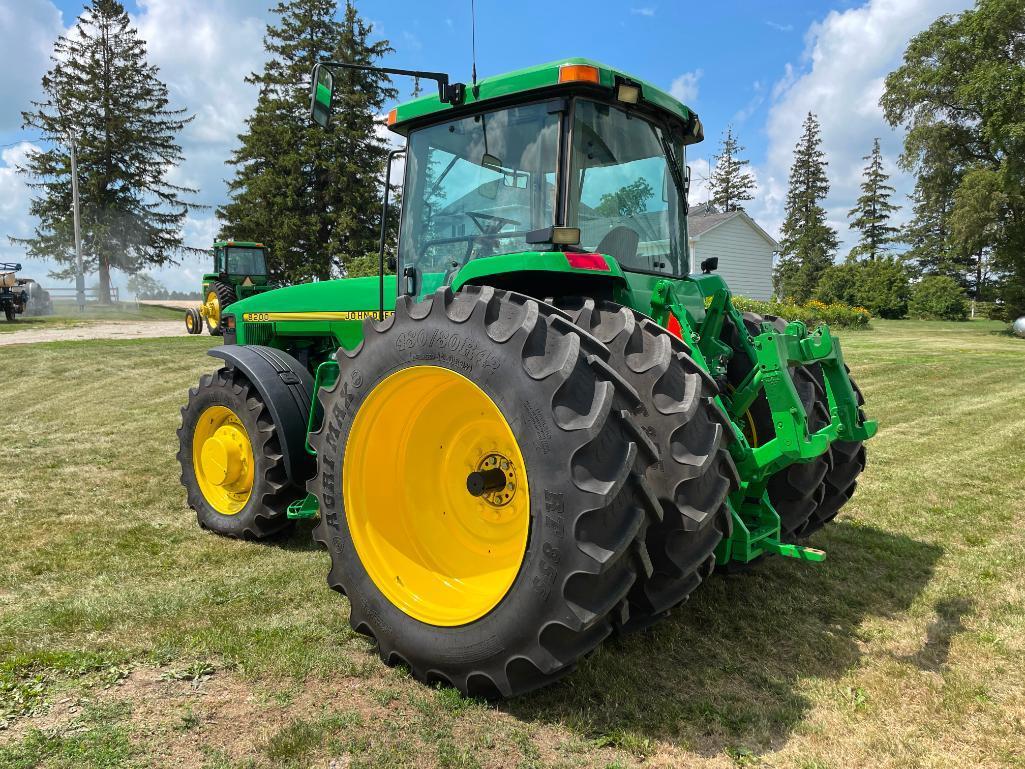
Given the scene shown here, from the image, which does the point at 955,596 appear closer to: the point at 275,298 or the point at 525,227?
the point at 525,227

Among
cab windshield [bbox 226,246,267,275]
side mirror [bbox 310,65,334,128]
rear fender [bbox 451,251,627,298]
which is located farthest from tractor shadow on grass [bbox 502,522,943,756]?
cab windshield [bbox 226,246,267,275]

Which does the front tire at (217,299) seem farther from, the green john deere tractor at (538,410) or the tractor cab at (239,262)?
the green john deere tractor at (538,410)

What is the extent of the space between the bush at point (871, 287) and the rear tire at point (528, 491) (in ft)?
123

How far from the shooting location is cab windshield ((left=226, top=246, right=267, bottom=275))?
22.3m


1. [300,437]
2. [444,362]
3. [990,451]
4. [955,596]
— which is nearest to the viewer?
[444,362]

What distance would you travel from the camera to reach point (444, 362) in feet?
9.08

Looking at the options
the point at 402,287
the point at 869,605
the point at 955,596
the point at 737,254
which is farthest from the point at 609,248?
the point at 737,254

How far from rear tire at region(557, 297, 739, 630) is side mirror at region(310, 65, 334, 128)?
1.96 meters

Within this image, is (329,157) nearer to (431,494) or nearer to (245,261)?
(245,261)

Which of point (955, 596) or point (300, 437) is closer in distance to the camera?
point (955, 596)

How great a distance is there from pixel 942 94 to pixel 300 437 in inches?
1181

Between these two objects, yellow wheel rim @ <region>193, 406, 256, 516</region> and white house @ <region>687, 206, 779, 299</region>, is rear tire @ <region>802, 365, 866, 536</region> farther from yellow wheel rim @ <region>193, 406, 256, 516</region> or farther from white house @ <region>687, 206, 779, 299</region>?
white house @ <region>687, 206, 779, 299</region>

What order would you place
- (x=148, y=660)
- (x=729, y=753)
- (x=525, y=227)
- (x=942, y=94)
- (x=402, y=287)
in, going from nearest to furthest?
1. (x=729, y=753)
2. (x=148, y=660)
3. (x=525, y=227)
4. (x=402, y=287)
5. (x=942, y=94)

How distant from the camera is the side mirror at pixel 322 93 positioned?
3502 mm
